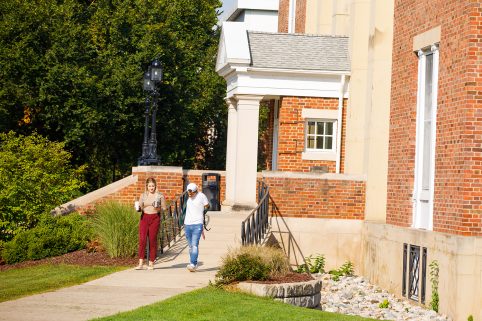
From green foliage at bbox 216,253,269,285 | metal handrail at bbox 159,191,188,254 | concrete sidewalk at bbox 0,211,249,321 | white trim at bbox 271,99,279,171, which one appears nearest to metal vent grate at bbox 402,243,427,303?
concrete sidewalk at bbox 0,211,249,321

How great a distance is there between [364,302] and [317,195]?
414 centimetres

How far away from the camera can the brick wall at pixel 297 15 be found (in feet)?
113

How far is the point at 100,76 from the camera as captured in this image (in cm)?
3978

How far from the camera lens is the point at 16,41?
3931cm

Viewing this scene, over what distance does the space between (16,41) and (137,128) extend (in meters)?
5.32

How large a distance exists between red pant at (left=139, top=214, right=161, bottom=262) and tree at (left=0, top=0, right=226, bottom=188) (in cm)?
1724

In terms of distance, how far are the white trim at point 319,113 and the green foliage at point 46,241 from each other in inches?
254

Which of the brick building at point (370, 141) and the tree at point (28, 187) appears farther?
the tree at point (28, 187)

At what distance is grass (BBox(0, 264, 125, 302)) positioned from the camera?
18.6 meters

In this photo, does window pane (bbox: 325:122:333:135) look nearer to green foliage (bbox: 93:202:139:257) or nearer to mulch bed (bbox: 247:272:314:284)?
green foliage (bbox: 93:202:139:257)

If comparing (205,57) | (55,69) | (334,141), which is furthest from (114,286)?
(205,57)

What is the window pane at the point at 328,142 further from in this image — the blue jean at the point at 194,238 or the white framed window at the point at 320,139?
the blue jean at the point at 194,238

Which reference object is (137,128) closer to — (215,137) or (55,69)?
(55,69)

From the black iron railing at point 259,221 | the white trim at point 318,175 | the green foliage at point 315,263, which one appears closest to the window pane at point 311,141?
the white trim at point 318,175
